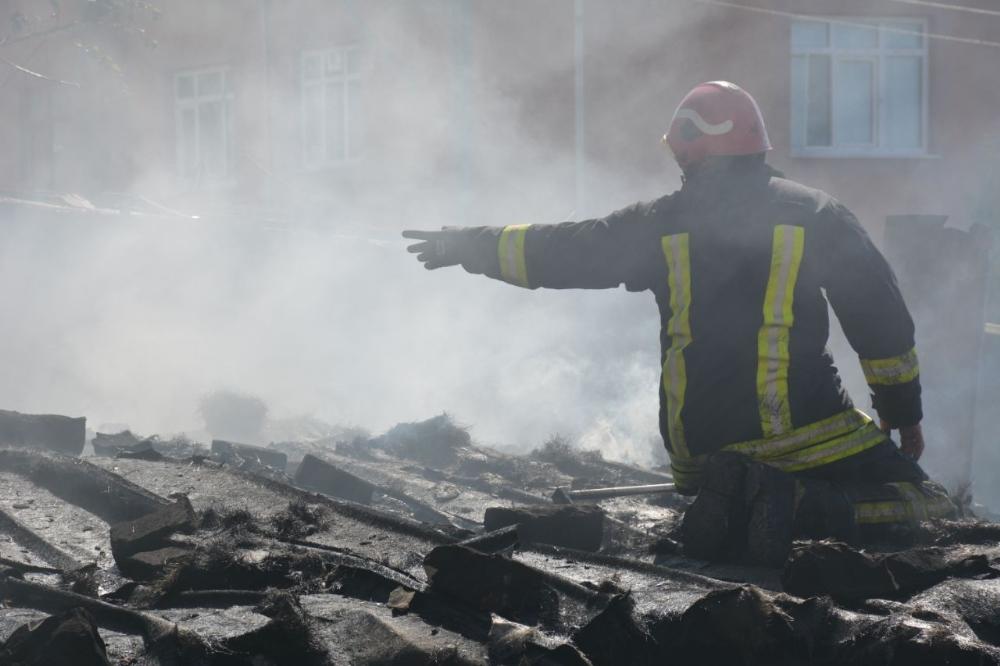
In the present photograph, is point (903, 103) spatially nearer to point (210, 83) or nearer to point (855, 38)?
point (855, 38)

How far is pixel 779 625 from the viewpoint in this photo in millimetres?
2928

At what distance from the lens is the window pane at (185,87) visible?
817 inches

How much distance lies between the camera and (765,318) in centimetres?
416

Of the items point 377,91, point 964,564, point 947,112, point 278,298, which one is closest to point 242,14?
point 377,91

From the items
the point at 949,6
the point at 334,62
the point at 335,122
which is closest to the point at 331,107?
the point at 335,122

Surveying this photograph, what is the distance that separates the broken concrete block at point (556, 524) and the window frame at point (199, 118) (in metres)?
16.2

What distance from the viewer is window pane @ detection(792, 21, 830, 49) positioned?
15969mm

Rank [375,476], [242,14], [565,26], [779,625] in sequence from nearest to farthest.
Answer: [779,625] → [375,476] → [565,26] → [242,14]

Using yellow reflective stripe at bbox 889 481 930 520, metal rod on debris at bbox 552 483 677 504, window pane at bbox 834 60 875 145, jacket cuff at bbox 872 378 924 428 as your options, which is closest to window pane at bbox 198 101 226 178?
window pane at bbox 834 60 875 145

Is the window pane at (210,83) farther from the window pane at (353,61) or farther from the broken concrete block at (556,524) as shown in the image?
the broken concrete block at (556,524)

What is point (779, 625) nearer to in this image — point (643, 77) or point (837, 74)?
point (643, 77)

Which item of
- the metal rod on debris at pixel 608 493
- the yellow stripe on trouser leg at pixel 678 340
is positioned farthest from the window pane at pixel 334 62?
the yellow stripe on trouser leg at pixel 678 340

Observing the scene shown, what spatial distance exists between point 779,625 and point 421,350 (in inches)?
426

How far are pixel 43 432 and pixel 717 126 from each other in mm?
4206
